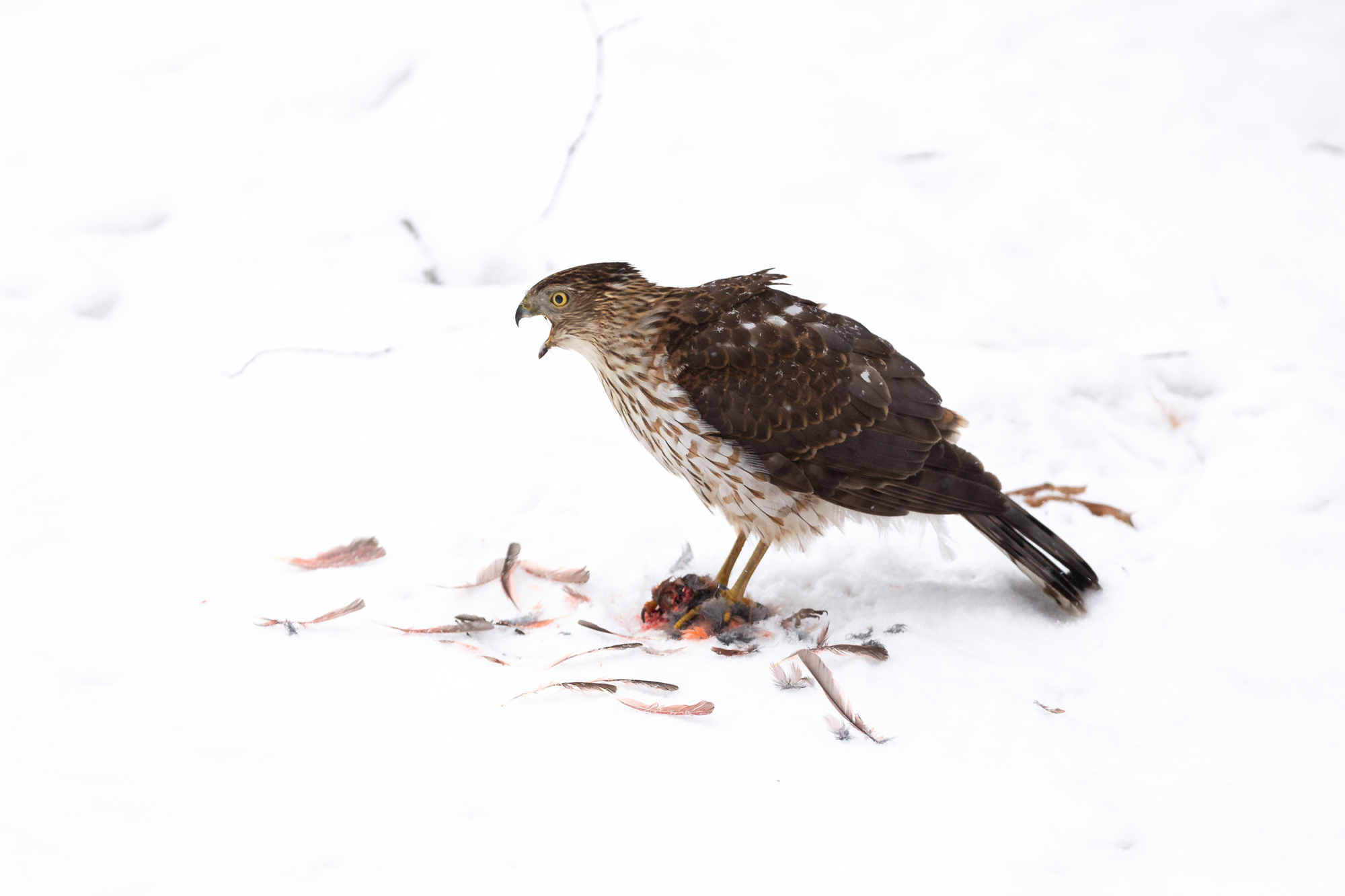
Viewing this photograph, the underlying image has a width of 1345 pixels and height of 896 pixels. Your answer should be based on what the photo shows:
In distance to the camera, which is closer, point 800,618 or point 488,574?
point 800,618

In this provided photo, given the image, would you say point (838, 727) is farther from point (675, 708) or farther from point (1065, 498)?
point (1065, 498)

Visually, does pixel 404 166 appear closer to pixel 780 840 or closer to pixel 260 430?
pixel 260 430

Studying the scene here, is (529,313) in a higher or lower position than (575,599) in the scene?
higher

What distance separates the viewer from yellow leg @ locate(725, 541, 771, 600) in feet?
11.3

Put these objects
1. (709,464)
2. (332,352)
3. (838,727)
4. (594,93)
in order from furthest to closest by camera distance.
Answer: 1. (594,93)
2. (332,352)
3. (709,464)
4. (838,727)

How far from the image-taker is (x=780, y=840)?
2252 mm

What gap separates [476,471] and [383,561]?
61 centimetres

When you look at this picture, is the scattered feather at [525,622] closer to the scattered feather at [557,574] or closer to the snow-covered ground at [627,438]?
the snow-covered ground at [627,438]

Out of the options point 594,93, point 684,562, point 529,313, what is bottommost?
point 684,562

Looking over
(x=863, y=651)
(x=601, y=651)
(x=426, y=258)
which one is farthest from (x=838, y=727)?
(x=426, y=258)

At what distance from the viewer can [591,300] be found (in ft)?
11.6

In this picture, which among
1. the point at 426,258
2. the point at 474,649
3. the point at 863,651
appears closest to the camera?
the point at 863,651

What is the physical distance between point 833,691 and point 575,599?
109 centimetres

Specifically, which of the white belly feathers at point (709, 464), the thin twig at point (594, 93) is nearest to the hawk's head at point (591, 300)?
the white belly feathers at point (709, 464)
